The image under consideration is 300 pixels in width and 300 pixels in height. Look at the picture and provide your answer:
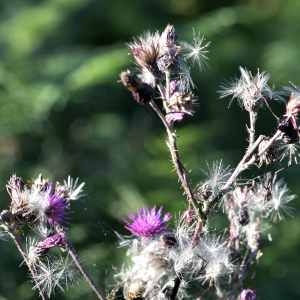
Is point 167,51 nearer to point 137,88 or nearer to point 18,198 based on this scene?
point 137,88

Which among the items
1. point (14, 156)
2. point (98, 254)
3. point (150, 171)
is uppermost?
point (14, 156)

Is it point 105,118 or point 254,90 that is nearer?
point 254,90

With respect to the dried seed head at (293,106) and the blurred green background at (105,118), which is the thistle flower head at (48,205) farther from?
the blurred green background at (105,118)

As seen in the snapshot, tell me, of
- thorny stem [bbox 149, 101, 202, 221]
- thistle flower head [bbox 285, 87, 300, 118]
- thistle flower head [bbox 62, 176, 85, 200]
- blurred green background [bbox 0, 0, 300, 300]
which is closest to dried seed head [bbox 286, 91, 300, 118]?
thistle flower head [bbox 285, 87, 300, 118]

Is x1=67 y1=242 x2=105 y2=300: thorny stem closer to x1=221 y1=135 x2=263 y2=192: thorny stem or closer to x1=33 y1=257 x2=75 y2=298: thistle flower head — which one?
x1=33 y1=257 x2=75 y2=298: thistle flower head

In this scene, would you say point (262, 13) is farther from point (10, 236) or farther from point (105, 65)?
point (10, 236)

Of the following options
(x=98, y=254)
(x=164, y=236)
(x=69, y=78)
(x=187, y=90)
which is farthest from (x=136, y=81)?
(x=69, y=78)

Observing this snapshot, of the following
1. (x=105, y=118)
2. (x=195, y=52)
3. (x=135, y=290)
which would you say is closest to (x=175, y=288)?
(x=135, y=290)
